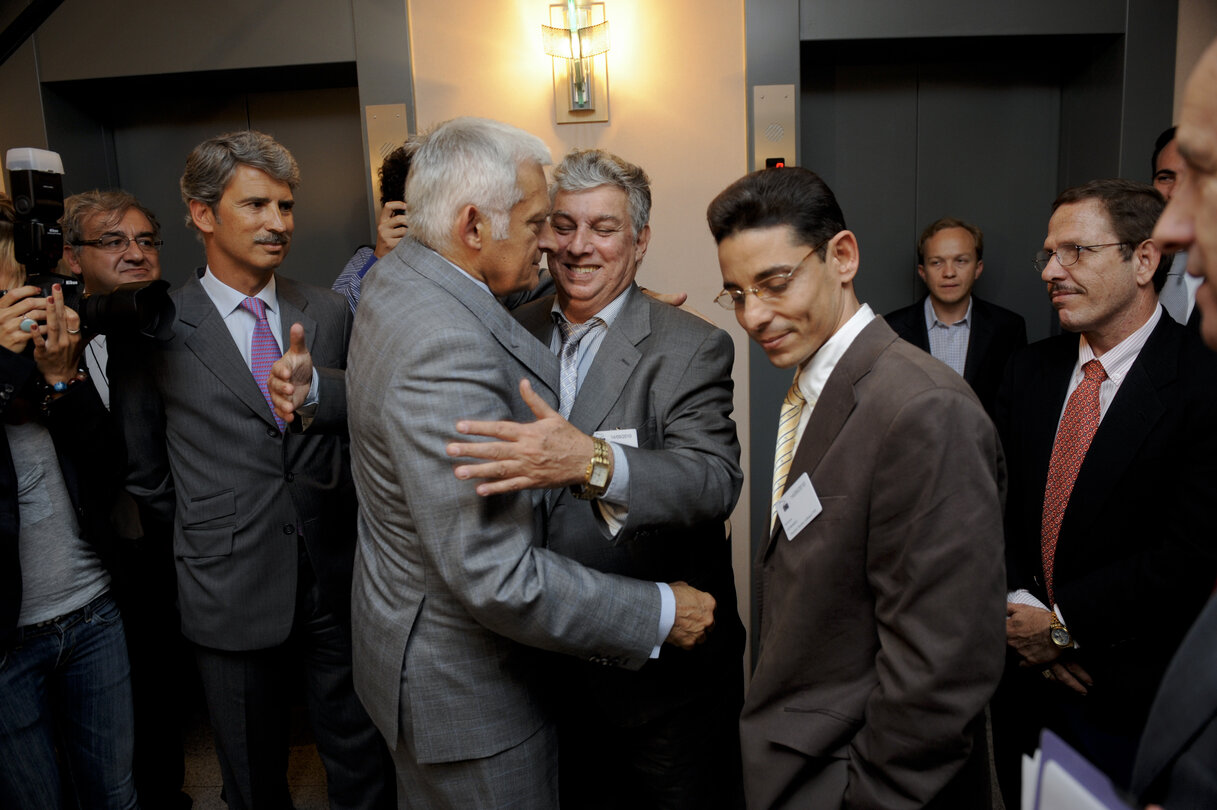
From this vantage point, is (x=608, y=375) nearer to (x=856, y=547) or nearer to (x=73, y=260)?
(x=856, y=547)

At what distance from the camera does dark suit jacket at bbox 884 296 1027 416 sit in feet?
11.2

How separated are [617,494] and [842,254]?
0.59 m

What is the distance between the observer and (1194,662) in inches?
29.5

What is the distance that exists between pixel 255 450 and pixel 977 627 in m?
1.75

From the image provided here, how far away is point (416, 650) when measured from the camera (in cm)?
144

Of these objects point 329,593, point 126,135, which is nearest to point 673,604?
point 329,593

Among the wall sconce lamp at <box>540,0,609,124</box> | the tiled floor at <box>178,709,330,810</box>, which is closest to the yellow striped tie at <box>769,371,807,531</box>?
the tiled floor at <box>178,709,330,810</box>

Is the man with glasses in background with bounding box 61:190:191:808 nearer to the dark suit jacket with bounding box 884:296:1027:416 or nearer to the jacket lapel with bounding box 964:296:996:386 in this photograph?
the dark suit jacket with bounding box 884:296:1027:416

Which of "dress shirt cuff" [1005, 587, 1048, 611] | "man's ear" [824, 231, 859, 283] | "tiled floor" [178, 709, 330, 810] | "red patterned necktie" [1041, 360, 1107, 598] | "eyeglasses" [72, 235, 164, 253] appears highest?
"eyeglasses" [72, 235, 164, 253]

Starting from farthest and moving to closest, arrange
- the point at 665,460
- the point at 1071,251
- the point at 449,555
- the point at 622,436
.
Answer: the point at 1071,251 < the point at 622,436 < the point at 665,460 < the point at 449,555

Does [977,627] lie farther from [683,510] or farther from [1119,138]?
[1119,138]

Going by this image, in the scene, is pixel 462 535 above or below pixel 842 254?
below

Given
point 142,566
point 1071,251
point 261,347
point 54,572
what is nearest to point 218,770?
point 142,566

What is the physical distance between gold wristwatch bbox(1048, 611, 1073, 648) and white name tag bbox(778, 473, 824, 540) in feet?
2.75
